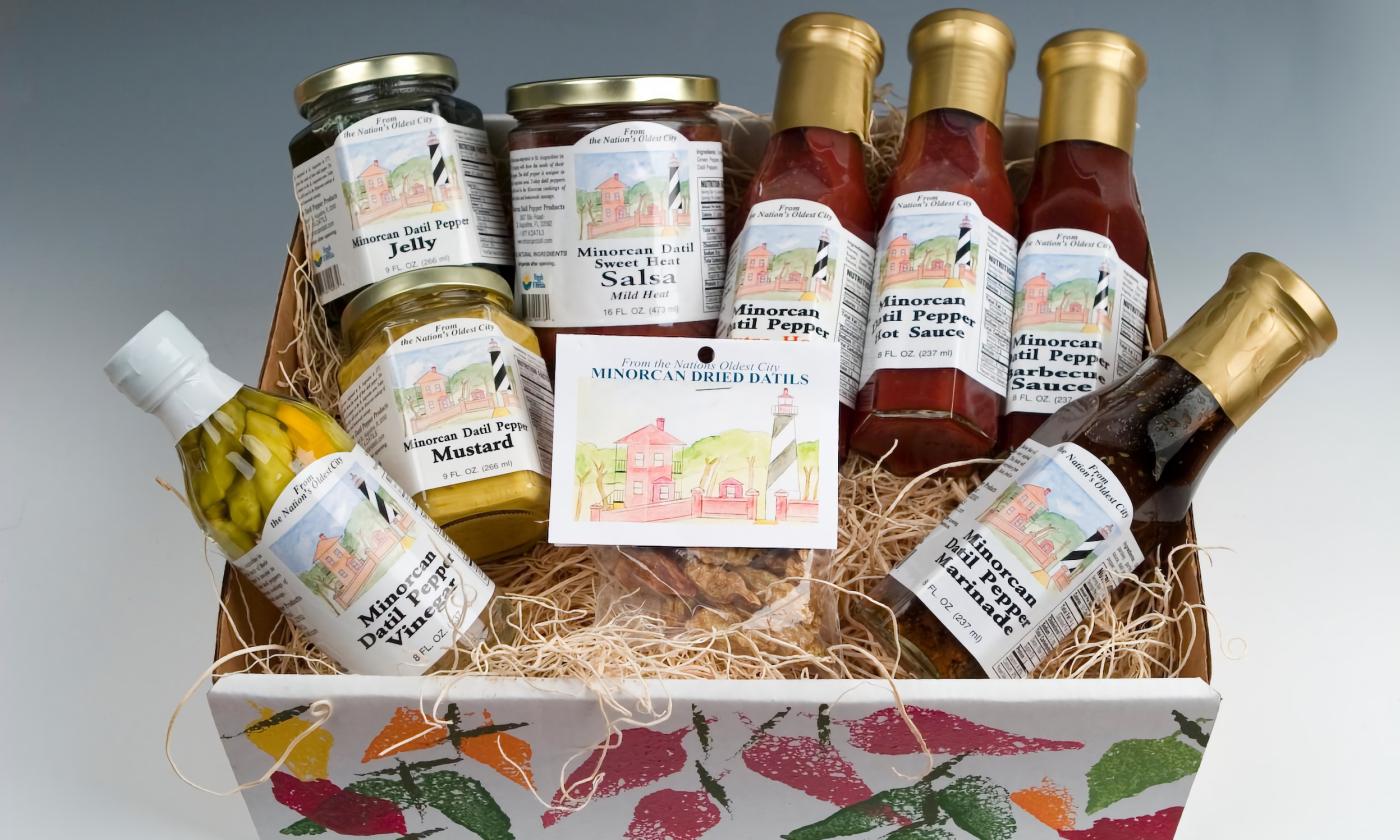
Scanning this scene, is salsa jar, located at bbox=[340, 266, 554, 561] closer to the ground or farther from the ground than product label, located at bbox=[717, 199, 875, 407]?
closer to the ground

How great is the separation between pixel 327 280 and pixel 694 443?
0.50 metres

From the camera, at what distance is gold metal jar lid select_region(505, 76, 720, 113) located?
1312 millimetres

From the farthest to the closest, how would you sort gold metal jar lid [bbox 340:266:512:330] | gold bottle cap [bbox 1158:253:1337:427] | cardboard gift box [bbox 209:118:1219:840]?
1. gold metal jar lid [bbox 340:266:512:330]
2. gold bottle cap [bbox 1158:253:1337:427]
3. cardboard gift box [bbox 209:118:1219:840]

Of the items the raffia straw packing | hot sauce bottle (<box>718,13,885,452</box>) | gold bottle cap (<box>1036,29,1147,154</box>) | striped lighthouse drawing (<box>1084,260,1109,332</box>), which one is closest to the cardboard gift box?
the raffia straw packing

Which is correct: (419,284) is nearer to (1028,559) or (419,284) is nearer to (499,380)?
(499,380)

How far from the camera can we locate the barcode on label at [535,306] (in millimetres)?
1366

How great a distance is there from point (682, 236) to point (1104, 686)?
637 millimetres

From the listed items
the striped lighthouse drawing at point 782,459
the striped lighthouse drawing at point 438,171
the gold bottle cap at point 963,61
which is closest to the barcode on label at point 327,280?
the striped lighthouse drawing at point 438,171

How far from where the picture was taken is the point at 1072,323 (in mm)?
1309

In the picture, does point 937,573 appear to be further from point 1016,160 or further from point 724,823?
point 1016,160

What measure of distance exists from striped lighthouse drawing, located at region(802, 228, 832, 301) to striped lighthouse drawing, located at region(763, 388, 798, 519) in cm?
18

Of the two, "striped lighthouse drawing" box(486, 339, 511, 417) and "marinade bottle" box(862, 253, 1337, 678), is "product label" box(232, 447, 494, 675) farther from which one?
"marinade bottle" box(862, 253, 1337, 678)

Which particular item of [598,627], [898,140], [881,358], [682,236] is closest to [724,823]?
[598,627]

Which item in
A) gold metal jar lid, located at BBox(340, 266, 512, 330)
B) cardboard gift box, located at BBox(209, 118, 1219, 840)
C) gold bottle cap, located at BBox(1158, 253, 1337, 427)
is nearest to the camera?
cardboard gift box, located at BBox(209, 118, 1219, 840)
